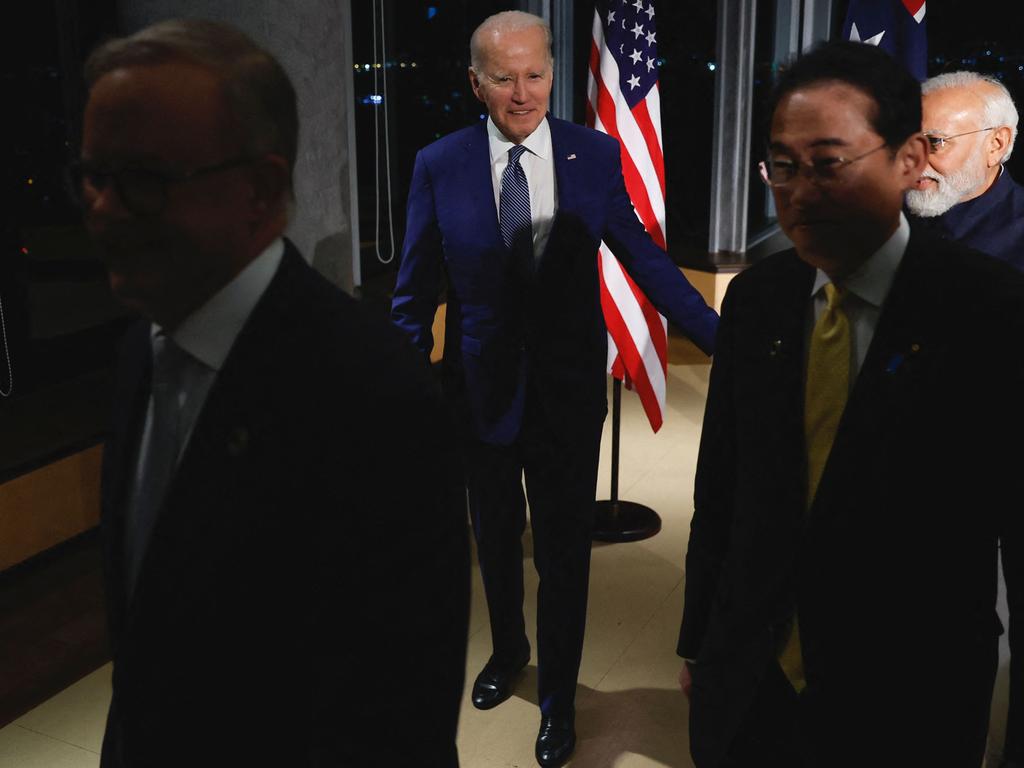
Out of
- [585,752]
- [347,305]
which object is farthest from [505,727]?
[347,305]

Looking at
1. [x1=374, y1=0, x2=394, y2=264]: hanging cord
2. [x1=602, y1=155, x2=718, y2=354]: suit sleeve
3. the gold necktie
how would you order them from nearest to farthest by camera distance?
the gold necktie
[x1=602, y1=155, x2=718, y2=354]: suit sleeve
[x1=374, y1=0, x2=394, y2=264]: hanging cord

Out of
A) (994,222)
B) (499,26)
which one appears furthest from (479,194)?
(994,222)

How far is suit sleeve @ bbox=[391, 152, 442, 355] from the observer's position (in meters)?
2.54

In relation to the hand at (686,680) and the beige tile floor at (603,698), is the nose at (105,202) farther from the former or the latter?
the beige tile floor at (603,698)

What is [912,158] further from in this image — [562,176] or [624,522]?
[624,522]

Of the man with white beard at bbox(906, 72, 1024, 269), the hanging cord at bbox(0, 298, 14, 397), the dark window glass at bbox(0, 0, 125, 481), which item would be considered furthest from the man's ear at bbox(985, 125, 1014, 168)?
the hanging cord at bbox(0, 298, 14, 397)

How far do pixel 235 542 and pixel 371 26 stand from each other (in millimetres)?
4854

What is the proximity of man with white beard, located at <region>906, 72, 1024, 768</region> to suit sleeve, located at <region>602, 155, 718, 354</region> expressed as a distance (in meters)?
0.57

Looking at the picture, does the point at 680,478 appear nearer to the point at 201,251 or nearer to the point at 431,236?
the point at 431,236

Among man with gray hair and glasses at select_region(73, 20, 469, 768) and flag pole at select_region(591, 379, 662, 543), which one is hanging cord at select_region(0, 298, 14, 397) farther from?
man with gray hair and glasses at select_region(73, 20, 469, 768)

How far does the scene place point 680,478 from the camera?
14.9 ft

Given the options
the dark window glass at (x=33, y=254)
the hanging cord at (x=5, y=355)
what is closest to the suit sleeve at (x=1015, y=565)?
the dark window glass at (x=33, y=254)

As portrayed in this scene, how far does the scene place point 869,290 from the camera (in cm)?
143

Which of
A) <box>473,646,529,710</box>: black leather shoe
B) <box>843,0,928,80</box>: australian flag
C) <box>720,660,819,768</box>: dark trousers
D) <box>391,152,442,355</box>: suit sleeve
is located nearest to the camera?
<box>720,660,819,768</box>: dark trousers
